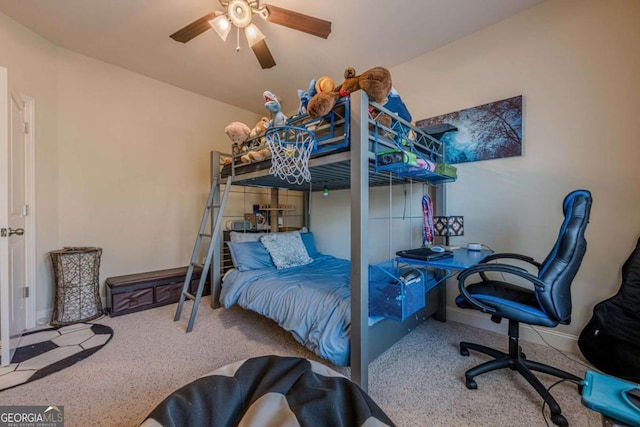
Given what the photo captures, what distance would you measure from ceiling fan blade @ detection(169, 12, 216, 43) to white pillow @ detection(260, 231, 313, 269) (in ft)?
6.53

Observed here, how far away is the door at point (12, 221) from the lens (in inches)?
70.1

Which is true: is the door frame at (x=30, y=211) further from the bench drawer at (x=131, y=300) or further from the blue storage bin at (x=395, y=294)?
the blue storage bin at (x=395, y=294)

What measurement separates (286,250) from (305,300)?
1060 millimetres

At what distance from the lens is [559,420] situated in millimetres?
1313

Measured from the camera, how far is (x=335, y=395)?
1.01m

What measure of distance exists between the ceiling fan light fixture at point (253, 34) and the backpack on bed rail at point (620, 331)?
10.5ft

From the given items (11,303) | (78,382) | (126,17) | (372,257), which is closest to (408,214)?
(372,257)

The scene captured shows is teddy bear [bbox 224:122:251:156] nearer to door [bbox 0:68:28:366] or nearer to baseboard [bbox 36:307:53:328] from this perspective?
door [bbox 0:68:28:366]

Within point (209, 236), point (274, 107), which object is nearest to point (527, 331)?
point (274, 107)

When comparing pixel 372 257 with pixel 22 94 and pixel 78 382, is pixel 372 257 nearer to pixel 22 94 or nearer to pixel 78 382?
pixel 78 382

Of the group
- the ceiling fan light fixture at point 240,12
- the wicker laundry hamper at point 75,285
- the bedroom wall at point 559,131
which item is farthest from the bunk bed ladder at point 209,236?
the bedroom wall at point 559,131

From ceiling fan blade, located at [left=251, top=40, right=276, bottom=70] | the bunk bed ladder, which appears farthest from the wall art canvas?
the bunk bed ladder

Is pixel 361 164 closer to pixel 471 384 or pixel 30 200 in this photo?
pixel 471 384

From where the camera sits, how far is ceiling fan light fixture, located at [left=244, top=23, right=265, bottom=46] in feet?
6.60
